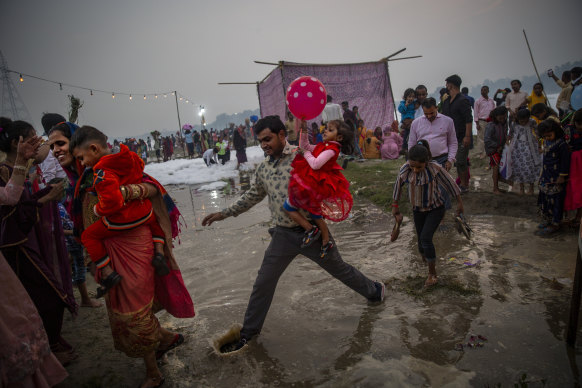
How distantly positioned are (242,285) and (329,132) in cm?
249

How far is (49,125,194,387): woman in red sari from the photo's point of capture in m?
2.38

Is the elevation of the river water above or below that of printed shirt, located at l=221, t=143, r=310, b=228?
below

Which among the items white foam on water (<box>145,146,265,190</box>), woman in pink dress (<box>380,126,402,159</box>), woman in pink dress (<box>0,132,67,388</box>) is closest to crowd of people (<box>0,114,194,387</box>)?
woman in pink dress (<box>0,132,67,388</box>)

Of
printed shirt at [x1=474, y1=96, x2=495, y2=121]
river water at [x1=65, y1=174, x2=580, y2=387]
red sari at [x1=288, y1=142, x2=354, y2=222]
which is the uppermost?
printed shirt at [x1=474, y1=96, x2=495, y2=121]

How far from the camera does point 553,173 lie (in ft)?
15.3

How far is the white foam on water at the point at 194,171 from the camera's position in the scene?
1447 centimetres

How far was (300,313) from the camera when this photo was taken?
354 centimetres

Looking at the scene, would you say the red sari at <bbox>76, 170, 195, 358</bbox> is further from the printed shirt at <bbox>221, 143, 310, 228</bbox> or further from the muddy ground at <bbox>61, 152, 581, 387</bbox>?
the printed shirt at <bbox>221, 143, 310, 228</bbox>

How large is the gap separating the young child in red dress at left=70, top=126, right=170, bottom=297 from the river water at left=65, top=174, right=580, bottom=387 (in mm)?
1035

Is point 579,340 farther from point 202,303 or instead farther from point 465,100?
point 465,100

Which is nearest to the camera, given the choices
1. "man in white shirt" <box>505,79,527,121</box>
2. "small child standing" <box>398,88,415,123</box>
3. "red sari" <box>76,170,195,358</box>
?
"red sari" <box>76,170,195,358</box>

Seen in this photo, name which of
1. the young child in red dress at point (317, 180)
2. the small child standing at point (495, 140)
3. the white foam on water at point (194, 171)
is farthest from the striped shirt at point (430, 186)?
the white foam on water at point (194, 171)

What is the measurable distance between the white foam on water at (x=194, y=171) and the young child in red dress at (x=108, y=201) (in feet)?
32.0

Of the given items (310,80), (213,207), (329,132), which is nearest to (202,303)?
(329,132)
